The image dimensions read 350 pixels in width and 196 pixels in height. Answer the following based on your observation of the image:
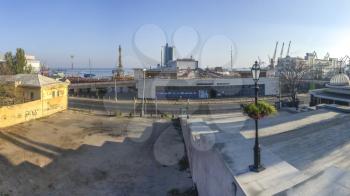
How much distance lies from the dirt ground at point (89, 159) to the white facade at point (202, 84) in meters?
36.0

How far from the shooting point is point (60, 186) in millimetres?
18141

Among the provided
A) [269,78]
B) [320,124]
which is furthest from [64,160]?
[269,78]

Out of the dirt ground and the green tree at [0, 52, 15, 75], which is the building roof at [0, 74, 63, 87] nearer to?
the dirt ground

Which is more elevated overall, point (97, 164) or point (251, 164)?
point (251, 164)

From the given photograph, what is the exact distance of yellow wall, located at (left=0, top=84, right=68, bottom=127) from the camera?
1189 inches

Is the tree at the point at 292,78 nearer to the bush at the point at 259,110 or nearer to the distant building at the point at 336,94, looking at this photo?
the distant building at the point at 336,94

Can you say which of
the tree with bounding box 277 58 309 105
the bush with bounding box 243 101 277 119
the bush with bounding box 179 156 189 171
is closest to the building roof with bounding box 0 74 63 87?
the bush with bounding box 179 156 189 171

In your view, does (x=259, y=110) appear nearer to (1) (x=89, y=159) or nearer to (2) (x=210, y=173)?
(2) (x=210, y=173)

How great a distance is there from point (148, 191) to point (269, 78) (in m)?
65.8

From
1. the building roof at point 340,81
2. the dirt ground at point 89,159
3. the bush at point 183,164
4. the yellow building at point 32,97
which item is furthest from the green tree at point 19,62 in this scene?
the building roof at point 340,81

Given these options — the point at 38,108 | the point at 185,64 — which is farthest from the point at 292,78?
the point at 185,64

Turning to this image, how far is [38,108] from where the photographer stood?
3578cm

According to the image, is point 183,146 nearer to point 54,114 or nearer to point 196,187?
point 196,187

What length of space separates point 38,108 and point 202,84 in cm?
4282
